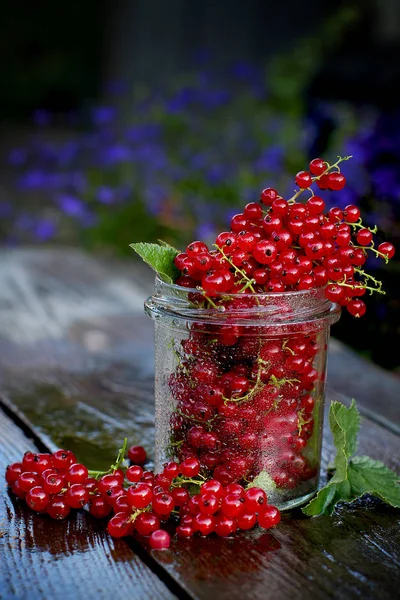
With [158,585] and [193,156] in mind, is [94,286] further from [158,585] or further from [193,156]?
[193,156]

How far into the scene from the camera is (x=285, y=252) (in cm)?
97

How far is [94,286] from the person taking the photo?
7.56 ft

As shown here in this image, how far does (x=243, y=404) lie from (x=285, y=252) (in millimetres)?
178

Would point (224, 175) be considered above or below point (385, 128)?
below

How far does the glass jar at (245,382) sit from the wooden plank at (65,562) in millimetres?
150

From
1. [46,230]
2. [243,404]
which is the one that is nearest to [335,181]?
[243,404]

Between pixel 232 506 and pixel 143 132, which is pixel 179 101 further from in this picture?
pixel 232 506

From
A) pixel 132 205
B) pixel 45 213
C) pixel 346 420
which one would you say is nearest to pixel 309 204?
pixel 346 420

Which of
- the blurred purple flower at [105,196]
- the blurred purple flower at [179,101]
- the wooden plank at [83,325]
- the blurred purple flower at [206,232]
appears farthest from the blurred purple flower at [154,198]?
the wooden plank at [83,325]

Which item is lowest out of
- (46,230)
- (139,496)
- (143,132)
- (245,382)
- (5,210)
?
(5,210)

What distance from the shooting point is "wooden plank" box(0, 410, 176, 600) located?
826mm

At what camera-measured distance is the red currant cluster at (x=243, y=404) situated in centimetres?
97

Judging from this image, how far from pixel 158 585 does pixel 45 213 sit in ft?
15.6

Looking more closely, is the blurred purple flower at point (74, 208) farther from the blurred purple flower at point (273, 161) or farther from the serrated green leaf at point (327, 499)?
the serrated green leaf at point (327, 499)
